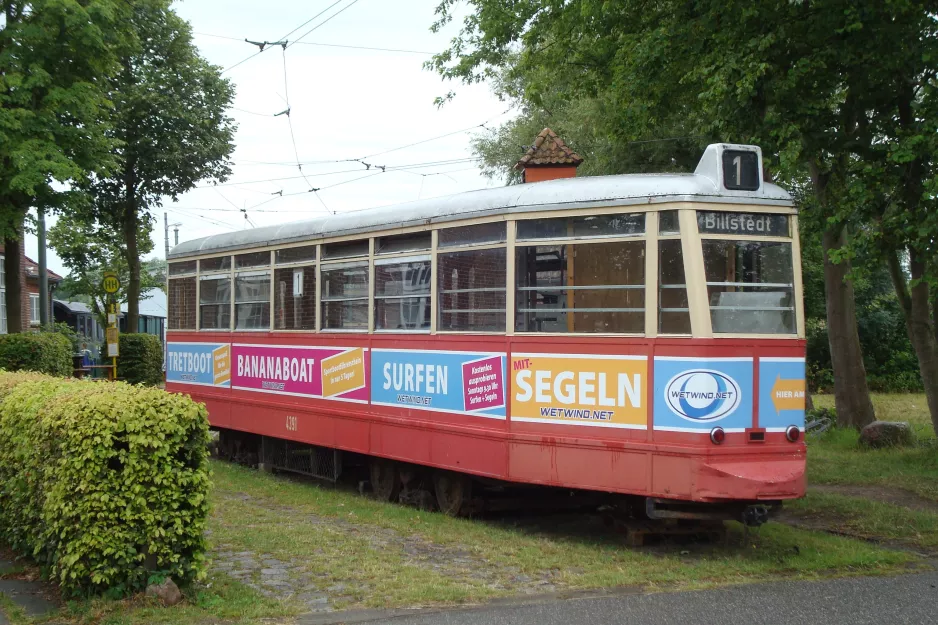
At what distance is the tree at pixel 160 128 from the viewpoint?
3069cm

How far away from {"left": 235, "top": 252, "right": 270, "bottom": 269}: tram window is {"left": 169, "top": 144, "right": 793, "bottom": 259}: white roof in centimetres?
206

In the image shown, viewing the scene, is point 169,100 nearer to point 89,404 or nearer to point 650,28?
point 650,28

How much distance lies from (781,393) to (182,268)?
1015 centimetres

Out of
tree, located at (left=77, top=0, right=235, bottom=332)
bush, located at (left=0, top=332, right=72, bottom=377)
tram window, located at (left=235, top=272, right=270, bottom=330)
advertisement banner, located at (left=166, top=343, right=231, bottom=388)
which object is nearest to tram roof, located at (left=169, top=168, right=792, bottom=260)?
tram window, located at (left=235, top=272, right=270, bottom=330)

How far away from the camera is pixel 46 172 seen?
822 inches

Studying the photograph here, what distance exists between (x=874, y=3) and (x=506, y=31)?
588 centimetres

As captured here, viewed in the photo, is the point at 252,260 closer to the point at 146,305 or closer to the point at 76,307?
the point at 76,307

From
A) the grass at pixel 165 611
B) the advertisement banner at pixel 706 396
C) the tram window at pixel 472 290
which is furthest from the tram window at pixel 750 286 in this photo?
the grass at pixel 165 611

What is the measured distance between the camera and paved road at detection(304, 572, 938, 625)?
6406mm

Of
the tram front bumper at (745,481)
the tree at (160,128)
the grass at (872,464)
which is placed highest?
the tree at (160,128)

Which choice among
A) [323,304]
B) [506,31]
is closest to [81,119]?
[506,31]

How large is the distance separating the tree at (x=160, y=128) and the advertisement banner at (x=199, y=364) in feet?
→ 53.2

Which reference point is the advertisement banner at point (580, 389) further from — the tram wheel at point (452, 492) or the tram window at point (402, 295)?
the tram window at point (402, 295)

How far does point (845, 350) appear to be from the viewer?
15.7 m
